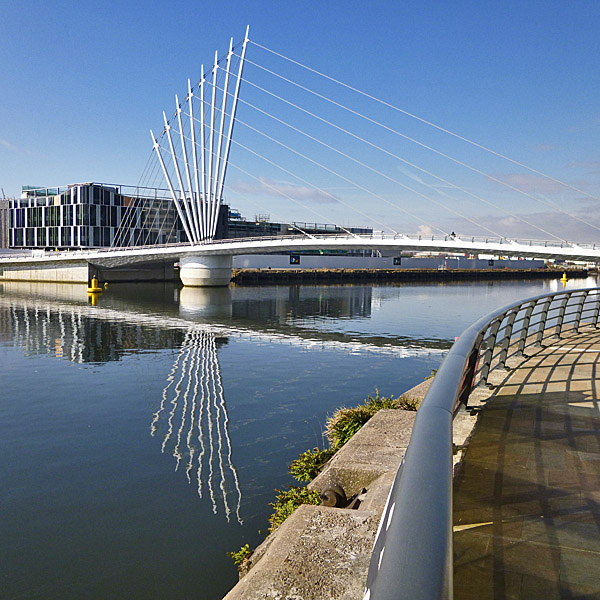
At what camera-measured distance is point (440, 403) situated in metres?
2.27

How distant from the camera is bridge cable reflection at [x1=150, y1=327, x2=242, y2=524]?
9594 millimetres

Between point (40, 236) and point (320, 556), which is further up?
point (40, 236)

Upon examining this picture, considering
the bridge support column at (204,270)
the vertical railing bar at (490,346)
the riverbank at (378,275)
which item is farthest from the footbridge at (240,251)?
the vertical railing bar at (490,346)

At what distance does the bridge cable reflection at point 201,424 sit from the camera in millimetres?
9594

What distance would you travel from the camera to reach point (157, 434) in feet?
40.3

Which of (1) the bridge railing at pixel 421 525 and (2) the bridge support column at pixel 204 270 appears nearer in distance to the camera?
(1) the bridge railing at pixel 421 525

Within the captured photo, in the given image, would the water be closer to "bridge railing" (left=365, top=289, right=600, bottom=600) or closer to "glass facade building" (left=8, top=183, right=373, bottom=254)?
"bridge railing" (left=365, top=289, right=600, bottom=600)

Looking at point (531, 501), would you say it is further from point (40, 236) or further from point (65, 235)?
point (40, 236)

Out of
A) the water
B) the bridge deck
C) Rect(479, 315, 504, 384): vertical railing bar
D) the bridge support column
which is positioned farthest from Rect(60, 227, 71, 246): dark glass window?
the bridge deck

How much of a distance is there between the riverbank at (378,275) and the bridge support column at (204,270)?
10.6 meters

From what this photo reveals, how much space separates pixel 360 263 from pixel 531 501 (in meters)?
111

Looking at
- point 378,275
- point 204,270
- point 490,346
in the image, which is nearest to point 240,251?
point 204,270

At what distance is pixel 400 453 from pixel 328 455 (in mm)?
2606

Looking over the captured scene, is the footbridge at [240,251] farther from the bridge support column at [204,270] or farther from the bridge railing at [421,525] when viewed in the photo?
the bridge railing at [421,525]
